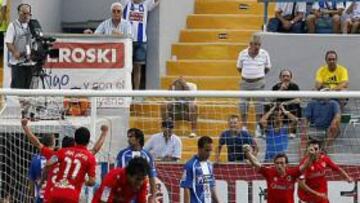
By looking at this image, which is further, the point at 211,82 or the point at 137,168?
the point at 211,82

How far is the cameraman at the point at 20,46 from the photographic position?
2216 centimetres

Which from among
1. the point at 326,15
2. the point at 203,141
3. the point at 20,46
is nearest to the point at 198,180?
the point at 203,141

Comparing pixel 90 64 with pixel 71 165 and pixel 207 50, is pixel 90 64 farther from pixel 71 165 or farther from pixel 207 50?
pixel 71 165

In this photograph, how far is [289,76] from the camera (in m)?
22.1

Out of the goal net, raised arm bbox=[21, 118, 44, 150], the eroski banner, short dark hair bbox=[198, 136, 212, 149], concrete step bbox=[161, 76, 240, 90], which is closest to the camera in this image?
raised arm bbox=[21, 118, 44, 150]

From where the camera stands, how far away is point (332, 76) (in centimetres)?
2230

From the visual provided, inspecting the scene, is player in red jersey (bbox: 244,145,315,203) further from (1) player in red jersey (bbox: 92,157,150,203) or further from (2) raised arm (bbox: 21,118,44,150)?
(1) player in red jersey (bbox: 92,157,150,203)

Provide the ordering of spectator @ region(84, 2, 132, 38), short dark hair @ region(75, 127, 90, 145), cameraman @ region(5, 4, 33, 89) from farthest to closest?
spectator @ region(84, 2, 132, 38) < cameraman @ region(5, 4, 33, 89) < short dark hair @ region(75, 127, 90, 145)

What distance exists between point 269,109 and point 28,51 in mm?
3417

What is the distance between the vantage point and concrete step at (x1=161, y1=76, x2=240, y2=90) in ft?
78.7

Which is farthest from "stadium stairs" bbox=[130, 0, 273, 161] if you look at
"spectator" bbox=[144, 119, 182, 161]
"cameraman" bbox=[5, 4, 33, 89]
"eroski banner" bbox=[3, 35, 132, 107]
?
"spectator" bbox=[144, 119, 182, 161]

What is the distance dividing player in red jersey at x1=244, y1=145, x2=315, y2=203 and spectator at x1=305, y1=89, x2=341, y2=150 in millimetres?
677

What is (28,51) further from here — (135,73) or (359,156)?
(359,156)

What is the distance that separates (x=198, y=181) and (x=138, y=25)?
4.53m
